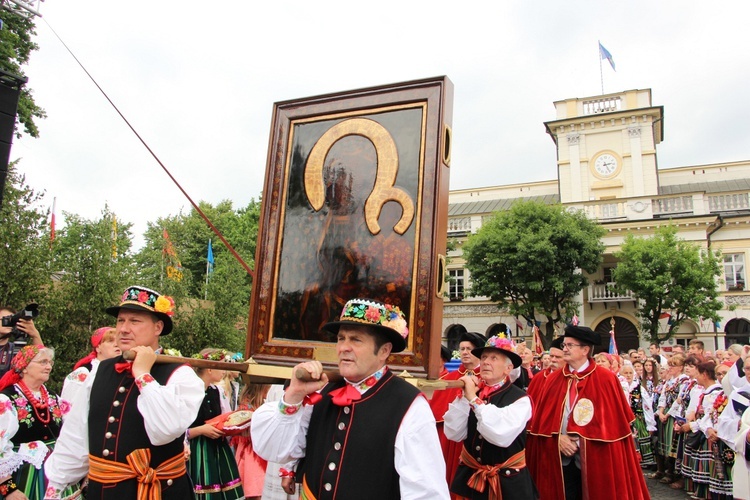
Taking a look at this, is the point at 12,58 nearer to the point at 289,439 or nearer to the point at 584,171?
the point at 289,439

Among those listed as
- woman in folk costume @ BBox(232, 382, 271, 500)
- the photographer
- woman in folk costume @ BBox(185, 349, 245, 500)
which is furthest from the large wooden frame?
the photographer

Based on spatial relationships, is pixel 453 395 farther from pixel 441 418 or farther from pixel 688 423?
pixel 688 423

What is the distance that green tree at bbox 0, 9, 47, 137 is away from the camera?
1581cm

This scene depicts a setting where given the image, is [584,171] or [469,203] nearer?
[584,171]

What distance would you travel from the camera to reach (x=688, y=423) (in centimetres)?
884

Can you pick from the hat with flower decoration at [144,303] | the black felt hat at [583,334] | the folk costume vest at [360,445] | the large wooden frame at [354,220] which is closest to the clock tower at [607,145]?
the black felt hat at [583,334]

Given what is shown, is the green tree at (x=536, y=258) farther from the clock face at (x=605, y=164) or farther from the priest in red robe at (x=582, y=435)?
the priest in red robe at (x=582, y=435)

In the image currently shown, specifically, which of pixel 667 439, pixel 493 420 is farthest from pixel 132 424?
pixel 667 439

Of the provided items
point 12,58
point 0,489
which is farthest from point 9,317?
point 12,58

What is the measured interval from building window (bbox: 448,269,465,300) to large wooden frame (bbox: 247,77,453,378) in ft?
111

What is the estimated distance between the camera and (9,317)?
6.15 metres

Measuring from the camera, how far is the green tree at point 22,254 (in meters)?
10.1

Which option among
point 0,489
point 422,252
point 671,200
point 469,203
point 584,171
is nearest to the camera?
point 422,252

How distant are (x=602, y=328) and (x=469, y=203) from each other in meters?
12.3
